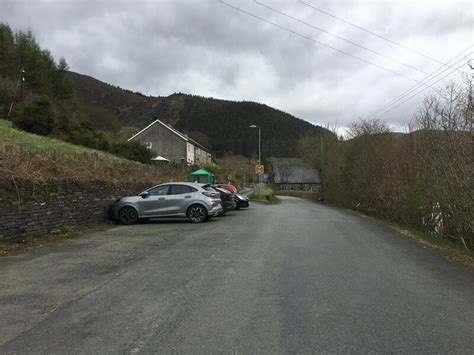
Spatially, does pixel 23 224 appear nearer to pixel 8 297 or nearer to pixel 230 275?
pixel 8 297

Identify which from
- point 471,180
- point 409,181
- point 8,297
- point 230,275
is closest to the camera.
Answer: point 8,297

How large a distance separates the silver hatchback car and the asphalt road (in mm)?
5433

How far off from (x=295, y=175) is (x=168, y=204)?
83.6 m

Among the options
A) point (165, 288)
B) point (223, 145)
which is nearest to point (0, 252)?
point (165, 288)

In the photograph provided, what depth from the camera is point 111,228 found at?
14.1m

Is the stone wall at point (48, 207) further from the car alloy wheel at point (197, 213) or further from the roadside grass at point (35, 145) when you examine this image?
the car alloy wheel at point (197, 213)

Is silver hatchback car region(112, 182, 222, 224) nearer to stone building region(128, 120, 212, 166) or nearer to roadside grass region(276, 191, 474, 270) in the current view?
roadside grass region(276, 191, 474, 270)

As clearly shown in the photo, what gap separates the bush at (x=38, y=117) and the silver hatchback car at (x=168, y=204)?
1588cm

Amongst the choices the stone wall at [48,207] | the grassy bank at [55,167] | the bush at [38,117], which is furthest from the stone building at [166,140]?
the stone wall at [48,207]

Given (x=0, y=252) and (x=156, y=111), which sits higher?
(x=156, y=111)

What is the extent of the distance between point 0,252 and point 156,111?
11170cm

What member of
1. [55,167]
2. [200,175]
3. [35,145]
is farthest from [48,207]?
[200,175]

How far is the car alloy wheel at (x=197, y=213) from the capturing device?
16.1 meters

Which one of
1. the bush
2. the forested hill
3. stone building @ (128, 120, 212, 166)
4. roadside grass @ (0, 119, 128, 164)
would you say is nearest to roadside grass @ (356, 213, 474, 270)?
roadside grass @ (0, 119, 128, 164)
